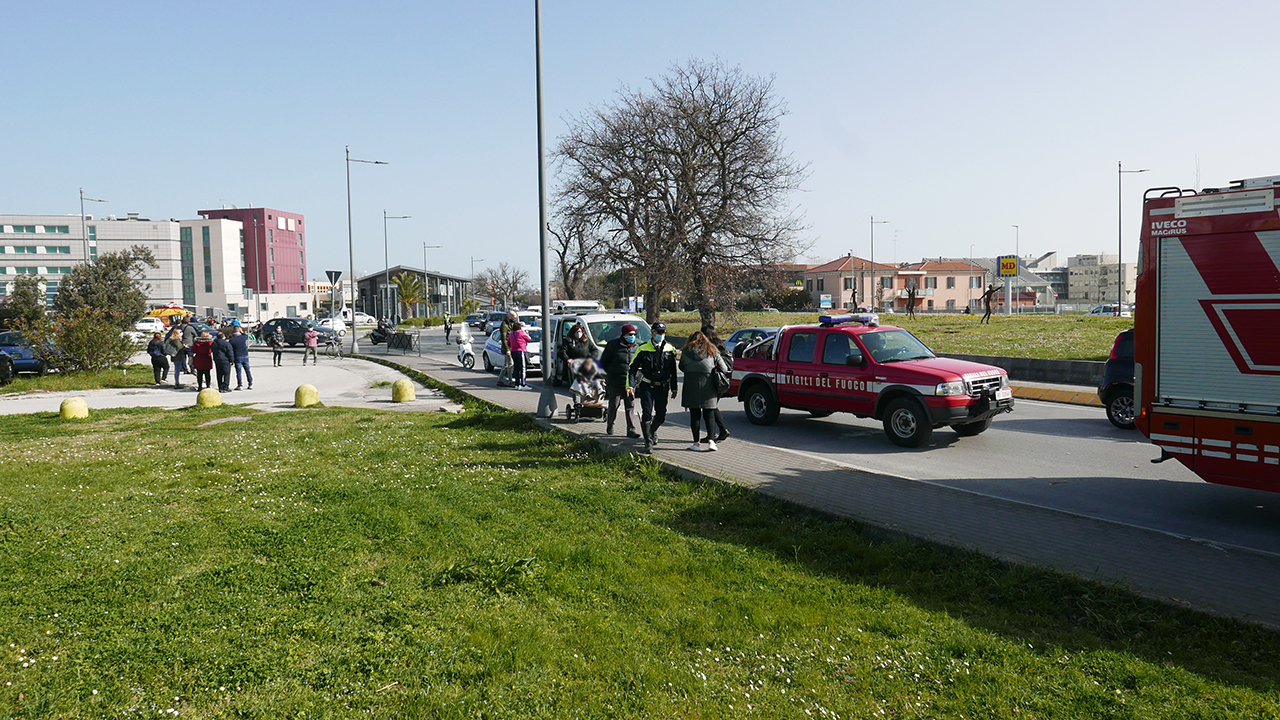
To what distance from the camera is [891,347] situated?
1228cm

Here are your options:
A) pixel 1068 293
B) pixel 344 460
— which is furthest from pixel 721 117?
pixel 1068 293

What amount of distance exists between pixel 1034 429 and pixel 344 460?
10.3 m

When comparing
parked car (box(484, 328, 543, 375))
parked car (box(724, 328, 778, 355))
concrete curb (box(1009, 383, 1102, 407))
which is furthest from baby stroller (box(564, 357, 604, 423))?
concrete curb (box(1009, 383, 1102, 407))

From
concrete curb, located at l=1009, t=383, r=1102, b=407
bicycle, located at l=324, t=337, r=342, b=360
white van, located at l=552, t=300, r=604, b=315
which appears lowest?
concrete curb, located at l=1009, t=383, r=1102, b=407

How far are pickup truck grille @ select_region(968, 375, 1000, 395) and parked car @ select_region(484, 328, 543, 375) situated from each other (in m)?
13.5

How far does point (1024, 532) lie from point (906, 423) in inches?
187

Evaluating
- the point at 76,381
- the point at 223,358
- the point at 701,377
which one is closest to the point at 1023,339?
the point at 701,377

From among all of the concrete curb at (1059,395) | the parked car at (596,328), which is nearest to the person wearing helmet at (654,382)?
the parked car at (596,328)

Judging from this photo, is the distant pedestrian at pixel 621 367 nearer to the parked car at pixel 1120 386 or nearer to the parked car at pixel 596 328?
the parked car at pixel 1120 386

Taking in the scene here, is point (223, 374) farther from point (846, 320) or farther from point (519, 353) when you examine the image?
point (846, 320)

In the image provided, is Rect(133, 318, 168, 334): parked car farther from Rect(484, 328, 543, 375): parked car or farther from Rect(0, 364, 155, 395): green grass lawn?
Rect(484, 328, 543, 375): parked car

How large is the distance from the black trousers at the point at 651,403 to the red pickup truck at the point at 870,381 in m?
2.90

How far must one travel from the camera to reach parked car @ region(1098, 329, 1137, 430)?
12672mm

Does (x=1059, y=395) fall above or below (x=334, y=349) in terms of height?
below
